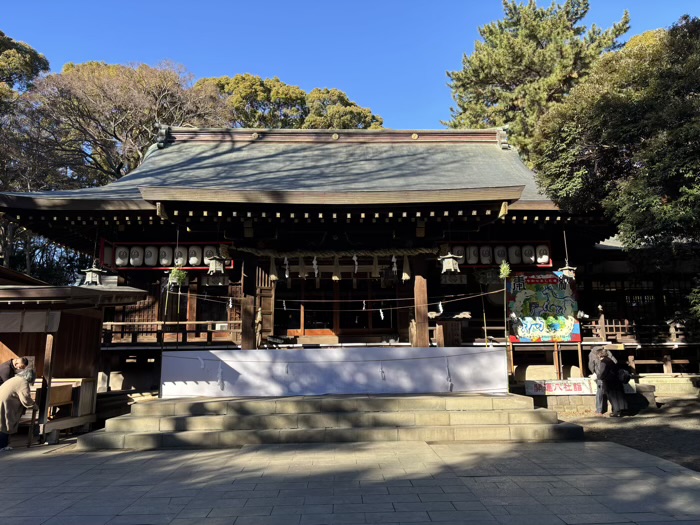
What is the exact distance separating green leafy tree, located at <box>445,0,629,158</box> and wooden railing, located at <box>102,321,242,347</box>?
1816cm

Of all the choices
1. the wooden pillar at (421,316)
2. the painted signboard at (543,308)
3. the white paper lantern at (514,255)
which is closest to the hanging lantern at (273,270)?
the wooden pillar at (421,316)

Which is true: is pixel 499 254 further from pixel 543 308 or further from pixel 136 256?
pixel 136 256

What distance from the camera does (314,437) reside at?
7.00 meters

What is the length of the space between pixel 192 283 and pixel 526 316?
892cm

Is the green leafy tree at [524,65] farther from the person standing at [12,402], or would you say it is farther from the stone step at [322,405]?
the person standing at [12,402]

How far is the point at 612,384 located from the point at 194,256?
395 inches

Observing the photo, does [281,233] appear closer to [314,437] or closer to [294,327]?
[294,327]

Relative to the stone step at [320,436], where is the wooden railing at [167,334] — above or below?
above

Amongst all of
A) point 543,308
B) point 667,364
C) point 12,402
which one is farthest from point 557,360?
point 12,402

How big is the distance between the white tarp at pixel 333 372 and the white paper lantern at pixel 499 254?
127 inches

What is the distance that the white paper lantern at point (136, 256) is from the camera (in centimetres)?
→ 1081

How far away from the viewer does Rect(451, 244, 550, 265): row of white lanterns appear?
441 inches

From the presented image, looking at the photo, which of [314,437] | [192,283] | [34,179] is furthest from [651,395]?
[34,179]

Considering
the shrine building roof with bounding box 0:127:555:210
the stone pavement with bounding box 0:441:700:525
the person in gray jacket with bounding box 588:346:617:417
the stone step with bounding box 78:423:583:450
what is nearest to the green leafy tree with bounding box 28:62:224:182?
the shrine building roof with bounding box 0:127:555:210
